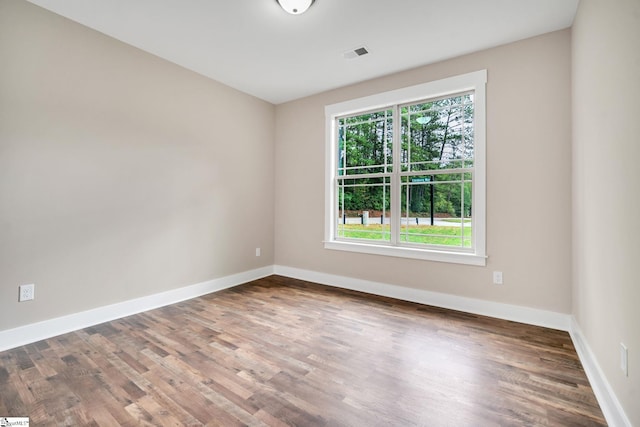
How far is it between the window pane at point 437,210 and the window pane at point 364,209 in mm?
244

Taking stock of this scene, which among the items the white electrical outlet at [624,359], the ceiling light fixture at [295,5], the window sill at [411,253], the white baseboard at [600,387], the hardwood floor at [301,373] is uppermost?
the ceiling light fixture at [295,5]

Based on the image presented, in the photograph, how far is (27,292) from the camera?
7.45ft

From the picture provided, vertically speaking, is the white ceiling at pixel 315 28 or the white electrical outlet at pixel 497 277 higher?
the white ceiling at pixel 315 28

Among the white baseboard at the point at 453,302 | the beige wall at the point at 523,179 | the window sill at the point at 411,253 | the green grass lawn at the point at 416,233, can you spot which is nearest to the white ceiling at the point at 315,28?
the beige wall at the point at 523,179

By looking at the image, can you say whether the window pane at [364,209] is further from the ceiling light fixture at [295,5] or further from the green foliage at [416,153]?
the ceiling light fixture at [295,5]

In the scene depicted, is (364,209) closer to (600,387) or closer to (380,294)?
(380,294)

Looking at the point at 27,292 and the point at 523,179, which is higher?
the point at 523,179

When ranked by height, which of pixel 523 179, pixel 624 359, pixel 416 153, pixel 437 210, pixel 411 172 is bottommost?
pixel 624 359

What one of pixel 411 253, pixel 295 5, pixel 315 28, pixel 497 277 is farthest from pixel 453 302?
pixel 295 5

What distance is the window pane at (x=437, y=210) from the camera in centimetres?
310

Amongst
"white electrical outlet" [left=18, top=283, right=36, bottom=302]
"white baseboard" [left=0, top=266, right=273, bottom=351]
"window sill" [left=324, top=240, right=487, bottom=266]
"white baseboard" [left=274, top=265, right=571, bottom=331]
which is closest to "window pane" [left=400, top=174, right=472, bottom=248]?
"window sill" [left=324, top=240, right=487, bottom=266]

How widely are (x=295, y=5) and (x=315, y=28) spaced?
390 millimetres

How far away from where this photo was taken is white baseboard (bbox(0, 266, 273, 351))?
222 centimetres

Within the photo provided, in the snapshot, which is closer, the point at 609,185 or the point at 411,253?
the point at 609,185
